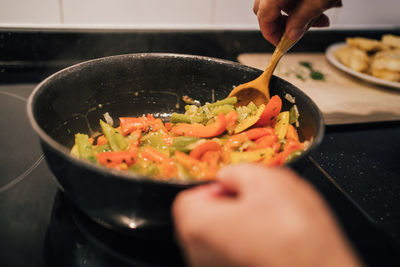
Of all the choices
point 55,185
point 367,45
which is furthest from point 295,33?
point 367,45

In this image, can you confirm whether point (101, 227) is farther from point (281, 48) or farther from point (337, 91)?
point (337, 91)

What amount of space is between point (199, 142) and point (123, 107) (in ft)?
1.24

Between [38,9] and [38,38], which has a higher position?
[38,9]

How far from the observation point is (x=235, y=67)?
101 centimetres

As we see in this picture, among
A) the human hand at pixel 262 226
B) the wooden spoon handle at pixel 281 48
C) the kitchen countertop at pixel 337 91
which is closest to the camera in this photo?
the human hand at pixel 262 226

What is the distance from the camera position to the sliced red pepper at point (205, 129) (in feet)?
2.88

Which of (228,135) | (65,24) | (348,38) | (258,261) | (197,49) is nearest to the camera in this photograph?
(258,261)

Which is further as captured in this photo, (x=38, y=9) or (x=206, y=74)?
(x=38, y=9)

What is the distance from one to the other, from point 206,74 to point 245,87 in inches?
6.0

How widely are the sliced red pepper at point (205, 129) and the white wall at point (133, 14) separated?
748mm

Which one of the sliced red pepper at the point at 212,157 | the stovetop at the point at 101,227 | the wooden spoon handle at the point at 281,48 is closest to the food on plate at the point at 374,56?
the stovetop at the point at 101,227

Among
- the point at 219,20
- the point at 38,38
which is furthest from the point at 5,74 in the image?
the point at 219,20

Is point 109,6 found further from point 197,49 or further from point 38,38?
point 197,49

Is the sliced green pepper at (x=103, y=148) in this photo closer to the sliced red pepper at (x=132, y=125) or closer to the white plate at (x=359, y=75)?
the sliced red pepper at (x=132, y=125)
